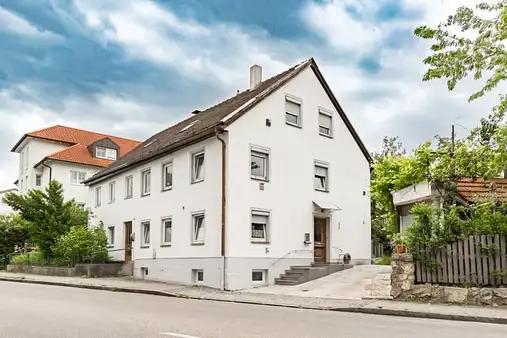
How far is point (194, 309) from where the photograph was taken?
13242 mm

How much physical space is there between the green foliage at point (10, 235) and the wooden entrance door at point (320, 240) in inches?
886

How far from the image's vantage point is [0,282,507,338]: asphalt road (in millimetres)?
8945

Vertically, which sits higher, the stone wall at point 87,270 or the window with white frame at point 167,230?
the window with white frame at point 167,230

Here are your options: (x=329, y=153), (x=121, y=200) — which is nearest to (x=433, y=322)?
(x=329, y=153)

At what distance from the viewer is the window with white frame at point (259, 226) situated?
21.1 m

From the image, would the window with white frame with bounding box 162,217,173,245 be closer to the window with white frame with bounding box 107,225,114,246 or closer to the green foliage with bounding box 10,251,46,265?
the window with white frame with bounding box 107,225,114,246

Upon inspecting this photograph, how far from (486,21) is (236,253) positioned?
11.4 m

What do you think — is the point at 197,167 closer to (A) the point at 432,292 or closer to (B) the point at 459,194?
(B) the point at 459,194

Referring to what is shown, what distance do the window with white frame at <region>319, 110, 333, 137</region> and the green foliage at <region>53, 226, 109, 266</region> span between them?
505 inches

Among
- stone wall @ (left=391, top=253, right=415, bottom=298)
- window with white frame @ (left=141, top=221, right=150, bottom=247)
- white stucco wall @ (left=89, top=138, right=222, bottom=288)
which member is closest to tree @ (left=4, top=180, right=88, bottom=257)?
white stucco wall @ (left=89, top=138, right=222, bottom=288)

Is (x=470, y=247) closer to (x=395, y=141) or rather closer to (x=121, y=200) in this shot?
(x=121, y=200)

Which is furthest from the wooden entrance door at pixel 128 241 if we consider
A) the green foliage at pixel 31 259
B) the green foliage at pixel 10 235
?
the green foliage at pixel 10 235

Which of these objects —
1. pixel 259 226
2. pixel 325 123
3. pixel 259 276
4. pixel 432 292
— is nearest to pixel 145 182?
pixel 259 226

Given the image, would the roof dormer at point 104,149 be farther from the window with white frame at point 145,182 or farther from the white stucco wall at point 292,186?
the white stucco wall at point 292,186
